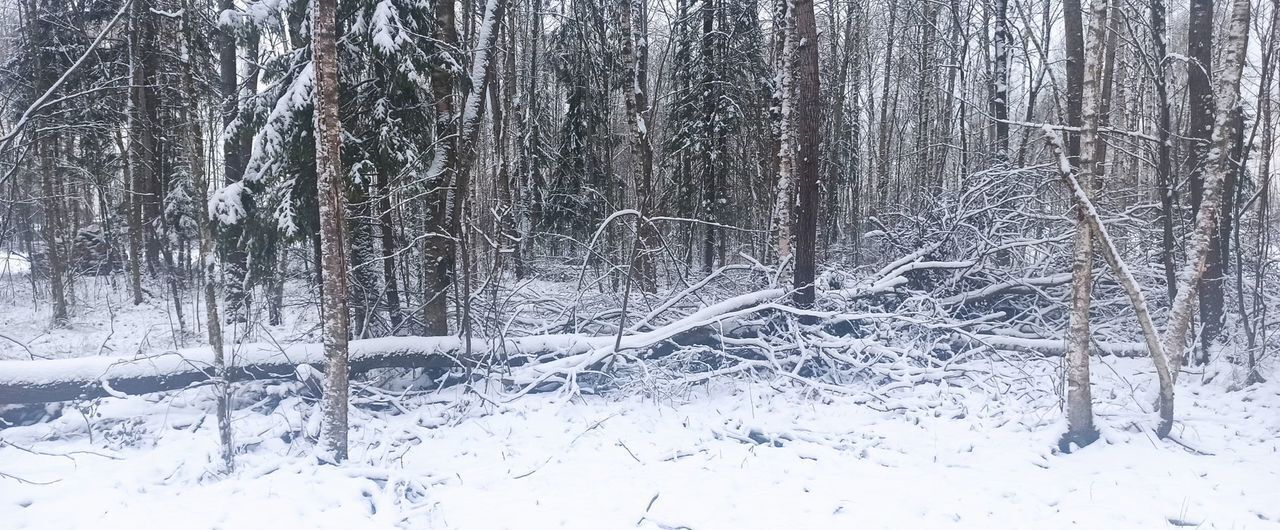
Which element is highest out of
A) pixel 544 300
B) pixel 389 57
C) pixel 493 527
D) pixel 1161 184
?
pixel 389 57

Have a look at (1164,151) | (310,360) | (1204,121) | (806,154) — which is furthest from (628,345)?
(1204,121)

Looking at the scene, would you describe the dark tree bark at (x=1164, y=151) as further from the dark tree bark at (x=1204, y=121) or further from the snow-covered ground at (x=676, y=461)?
the snow-covered ground at (x=676, y=461)

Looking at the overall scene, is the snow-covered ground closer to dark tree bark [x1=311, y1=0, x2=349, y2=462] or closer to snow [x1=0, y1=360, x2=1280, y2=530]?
snow [x1=0, y1=360, x2=1280, y2=530]

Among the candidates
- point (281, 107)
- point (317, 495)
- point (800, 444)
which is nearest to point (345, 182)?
point (281, 107)

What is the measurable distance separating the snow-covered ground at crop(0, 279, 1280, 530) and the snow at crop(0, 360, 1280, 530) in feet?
0.07

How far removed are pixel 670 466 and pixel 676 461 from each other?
128mm

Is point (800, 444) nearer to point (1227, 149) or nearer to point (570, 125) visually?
point (1227, 149)

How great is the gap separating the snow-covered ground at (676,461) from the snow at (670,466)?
2 centimetres

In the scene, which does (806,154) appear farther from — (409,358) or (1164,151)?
(409,358)

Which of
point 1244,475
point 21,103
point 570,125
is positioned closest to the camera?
point 1244,475

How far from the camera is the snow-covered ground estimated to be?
4.93 m

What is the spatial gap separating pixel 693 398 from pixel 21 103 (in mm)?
15025

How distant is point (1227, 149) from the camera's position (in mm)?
6406

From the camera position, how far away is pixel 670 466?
5.95 metres
